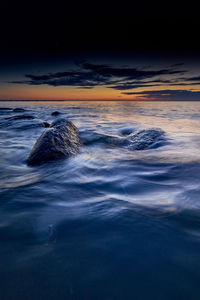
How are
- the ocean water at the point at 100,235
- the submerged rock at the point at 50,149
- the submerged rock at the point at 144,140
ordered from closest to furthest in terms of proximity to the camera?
the ocean water at the point at 100,235
the submerged rock at the point at 50,149
the submerged rock at the point at 144,140

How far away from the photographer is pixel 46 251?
4.44 ft

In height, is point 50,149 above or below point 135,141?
above

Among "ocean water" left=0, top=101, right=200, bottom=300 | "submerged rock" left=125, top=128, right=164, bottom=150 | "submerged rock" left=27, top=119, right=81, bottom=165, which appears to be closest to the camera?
"ocean water" left=0, top=101, right=200, bottom=300

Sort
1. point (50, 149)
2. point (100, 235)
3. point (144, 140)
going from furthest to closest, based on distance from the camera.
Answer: point (144, 140)
point (50, 149)
point (100, 235)

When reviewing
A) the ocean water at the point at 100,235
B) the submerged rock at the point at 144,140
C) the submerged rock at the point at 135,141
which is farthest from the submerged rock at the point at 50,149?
the submerged rock at the point at 144,140

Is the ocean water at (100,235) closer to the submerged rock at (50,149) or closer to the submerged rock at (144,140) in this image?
the submerged rock at (50,149)

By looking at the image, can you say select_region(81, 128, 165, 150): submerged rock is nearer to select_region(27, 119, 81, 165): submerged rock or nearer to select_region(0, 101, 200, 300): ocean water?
select_region(27, 119, 81, 165): submerged rock

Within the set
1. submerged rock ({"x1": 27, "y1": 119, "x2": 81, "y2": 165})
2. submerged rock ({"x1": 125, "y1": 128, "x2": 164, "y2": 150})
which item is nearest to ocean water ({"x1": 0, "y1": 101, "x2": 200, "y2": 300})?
submerged rock ({"x1": 27, "y1": 119, "x2": 81, "y2": 165})

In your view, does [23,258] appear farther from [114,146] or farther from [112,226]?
[114,146]

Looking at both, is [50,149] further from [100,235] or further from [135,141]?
[135,141]

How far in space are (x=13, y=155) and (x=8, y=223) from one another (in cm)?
326

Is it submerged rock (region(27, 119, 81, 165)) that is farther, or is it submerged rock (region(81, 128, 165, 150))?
submerged rock (region(81, 128, 165, 150))

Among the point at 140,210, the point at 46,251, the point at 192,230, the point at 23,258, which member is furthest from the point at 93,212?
the point at 192,230

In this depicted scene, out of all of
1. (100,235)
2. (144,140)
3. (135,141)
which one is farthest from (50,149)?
(144,140)
